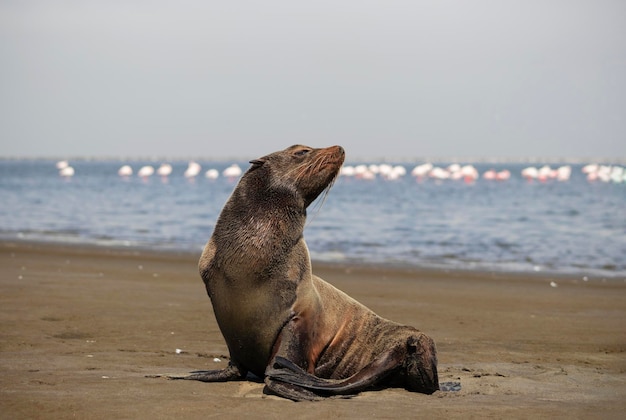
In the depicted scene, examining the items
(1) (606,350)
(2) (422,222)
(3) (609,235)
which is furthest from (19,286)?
(2) (422,222)

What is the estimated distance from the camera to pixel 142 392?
6984 mm

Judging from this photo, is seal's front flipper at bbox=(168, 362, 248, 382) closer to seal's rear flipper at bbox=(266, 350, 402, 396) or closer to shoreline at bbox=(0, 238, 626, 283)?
seal's rear flipper at bbox=(266, 350, 402, 396)

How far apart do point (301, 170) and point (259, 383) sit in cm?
185

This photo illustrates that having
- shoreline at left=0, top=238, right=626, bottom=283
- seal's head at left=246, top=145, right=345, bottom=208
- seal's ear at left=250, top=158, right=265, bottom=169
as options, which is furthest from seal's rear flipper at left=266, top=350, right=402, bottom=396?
shoreline at left=0, top=238, right=626, bottom=283

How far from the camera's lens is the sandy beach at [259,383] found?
21.9 feet

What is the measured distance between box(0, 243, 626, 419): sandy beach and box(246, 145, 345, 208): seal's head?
1.70 metres

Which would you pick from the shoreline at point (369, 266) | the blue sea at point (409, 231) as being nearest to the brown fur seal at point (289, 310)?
the blue sea at point (409, 231)

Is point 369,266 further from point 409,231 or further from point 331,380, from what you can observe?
point 331,380

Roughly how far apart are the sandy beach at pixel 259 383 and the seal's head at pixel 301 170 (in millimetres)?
1696

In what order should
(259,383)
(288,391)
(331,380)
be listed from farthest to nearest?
(259,383) → (331,380) → (288,391)

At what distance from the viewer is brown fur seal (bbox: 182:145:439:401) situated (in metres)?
7.43

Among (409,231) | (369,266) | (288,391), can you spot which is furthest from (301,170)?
(409,231)

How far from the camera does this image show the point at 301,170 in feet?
26.5

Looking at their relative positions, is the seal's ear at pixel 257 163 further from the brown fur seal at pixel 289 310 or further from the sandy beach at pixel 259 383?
the sandy beach at pixel 259 383
